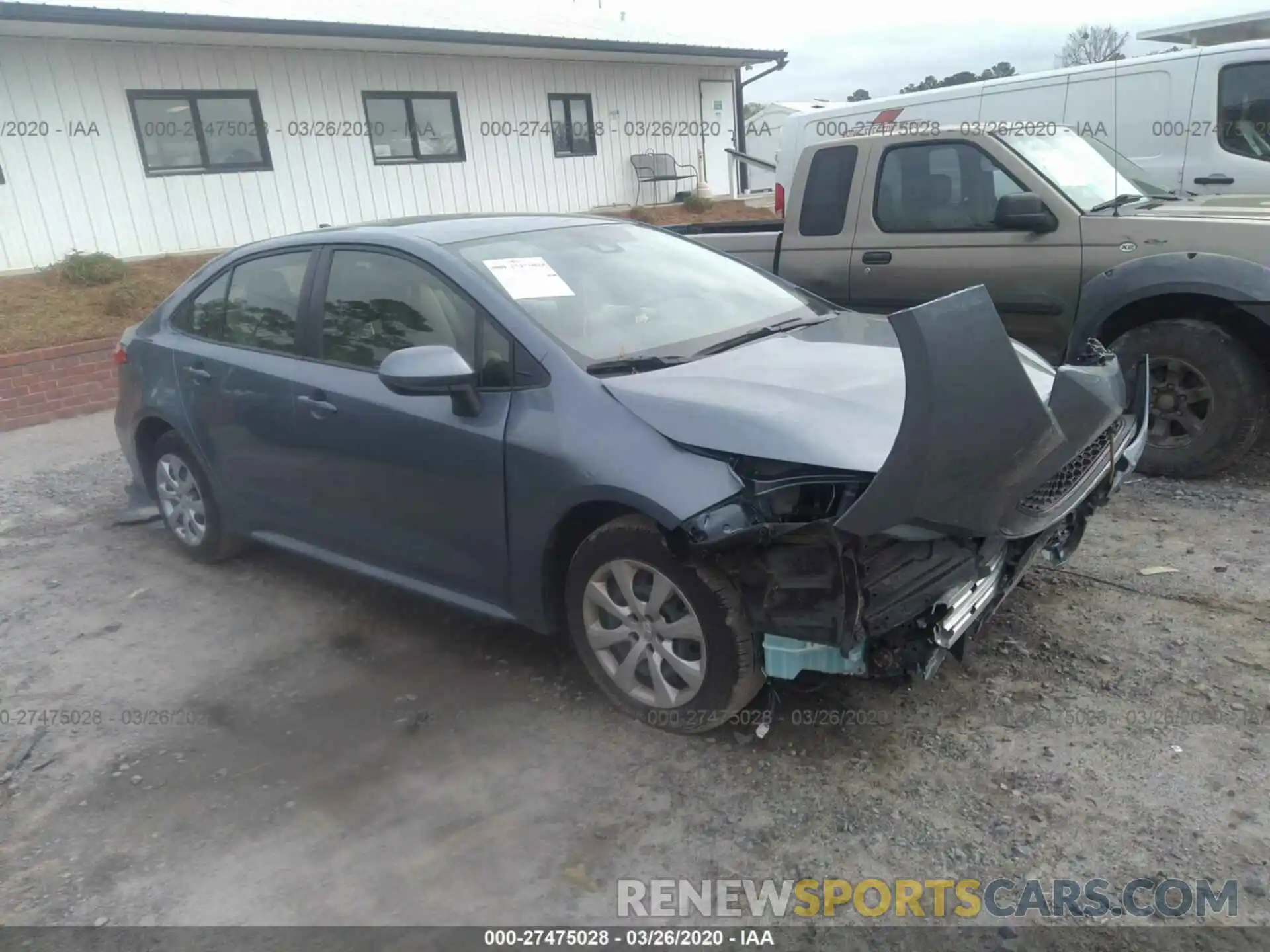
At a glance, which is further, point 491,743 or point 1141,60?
point 1141,60

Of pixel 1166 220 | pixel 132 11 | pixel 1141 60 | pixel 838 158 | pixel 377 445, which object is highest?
pixel 132 11

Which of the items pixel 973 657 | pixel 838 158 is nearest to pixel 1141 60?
pixel 838 158

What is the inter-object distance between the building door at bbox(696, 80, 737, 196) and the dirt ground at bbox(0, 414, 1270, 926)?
51.3 feet

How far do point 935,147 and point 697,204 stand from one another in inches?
452

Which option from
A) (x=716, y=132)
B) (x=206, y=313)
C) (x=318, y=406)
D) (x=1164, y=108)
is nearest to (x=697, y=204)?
(x=716, y=132)

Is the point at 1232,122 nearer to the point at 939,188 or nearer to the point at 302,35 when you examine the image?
the point at 939,188

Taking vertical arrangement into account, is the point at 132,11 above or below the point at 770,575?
above

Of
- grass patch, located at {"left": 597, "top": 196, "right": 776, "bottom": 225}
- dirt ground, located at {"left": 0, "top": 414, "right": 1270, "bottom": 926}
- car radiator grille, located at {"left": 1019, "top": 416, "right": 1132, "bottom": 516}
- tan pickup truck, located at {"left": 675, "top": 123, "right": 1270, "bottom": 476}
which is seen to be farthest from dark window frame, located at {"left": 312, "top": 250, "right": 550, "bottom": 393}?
grass patch, located at {"left": 597, "top": 196, "right": 776, "bottom": 225}

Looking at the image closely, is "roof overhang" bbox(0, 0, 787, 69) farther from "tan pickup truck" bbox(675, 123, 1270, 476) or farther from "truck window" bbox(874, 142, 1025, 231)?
"truck window" bbox(874, 142, 1025, 231)

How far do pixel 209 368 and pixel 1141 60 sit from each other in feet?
25.2

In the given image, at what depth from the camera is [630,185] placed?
17359 mm

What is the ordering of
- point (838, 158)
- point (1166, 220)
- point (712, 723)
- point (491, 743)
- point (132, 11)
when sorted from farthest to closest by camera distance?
point (132, 11), point (838, 158), point (1166, 220), point (491, 743), point (712, 723)

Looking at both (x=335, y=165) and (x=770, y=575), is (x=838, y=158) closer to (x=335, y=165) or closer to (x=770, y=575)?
(x=770, y=575)

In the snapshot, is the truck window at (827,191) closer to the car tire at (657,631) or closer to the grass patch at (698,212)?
the car tire at (657,631)
